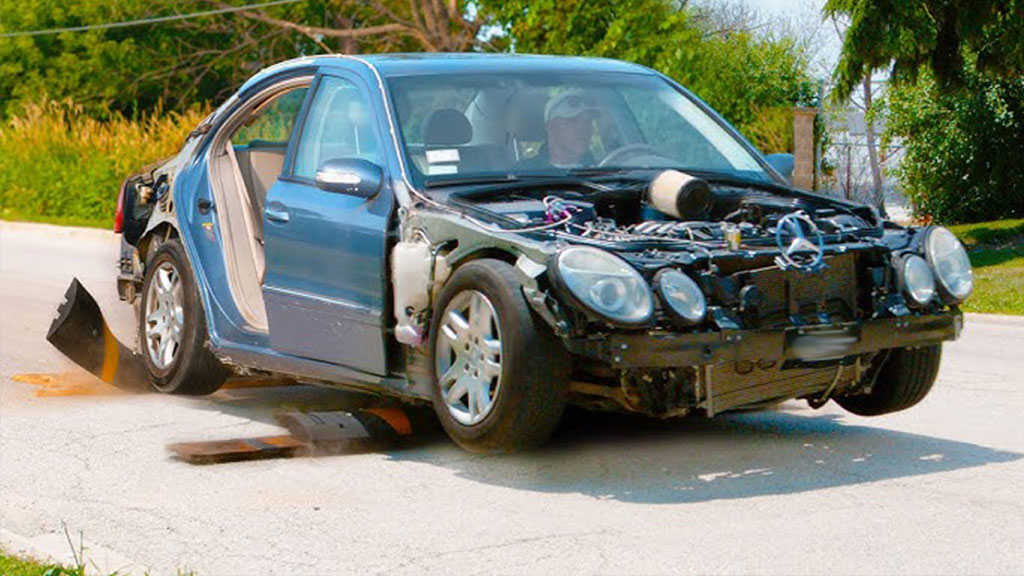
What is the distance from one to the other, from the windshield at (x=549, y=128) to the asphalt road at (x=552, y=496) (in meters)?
1.22

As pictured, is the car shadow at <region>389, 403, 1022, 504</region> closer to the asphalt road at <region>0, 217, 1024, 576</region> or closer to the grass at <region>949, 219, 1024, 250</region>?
the asphalt road at <region>0, 217, 1024, 576</region>

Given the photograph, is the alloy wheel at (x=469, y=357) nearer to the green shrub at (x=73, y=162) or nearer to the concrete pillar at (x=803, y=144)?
the concrete pillar at (x=803, y=144)

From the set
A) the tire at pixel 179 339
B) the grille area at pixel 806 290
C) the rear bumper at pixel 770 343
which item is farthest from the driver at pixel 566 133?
the tire at pixel 179 339

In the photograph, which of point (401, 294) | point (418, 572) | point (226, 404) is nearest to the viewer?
point (418, 572)

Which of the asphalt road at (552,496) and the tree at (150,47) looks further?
the tree at (150,47)

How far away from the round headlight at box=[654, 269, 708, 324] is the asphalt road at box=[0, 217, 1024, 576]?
2.23 feet

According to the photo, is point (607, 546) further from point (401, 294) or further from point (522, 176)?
point (522, 176)

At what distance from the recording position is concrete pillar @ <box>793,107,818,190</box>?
20984 mm

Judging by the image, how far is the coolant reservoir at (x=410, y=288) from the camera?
24.0 feet

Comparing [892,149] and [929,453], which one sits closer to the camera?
[929,453]

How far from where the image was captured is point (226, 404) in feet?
30.4

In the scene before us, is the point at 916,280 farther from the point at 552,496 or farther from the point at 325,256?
the point at 325,256

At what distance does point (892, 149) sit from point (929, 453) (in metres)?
20.9

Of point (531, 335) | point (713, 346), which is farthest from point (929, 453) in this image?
point (531, 335)
